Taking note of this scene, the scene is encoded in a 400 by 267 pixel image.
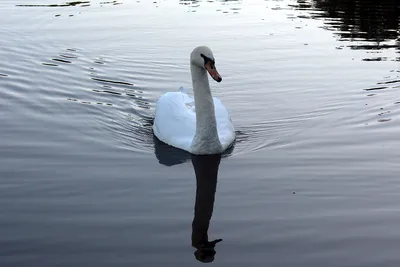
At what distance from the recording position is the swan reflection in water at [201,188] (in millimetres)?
7142

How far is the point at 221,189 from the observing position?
8.88 m

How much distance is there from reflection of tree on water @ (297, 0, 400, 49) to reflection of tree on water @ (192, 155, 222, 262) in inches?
392

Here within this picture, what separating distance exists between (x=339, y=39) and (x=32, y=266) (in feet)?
47.8

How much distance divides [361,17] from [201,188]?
52.3 ft

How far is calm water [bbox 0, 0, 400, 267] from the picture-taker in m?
7.14

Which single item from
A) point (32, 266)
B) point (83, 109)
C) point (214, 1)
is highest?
point (32, 266)

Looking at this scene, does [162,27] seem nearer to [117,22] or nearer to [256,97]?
[117,22]

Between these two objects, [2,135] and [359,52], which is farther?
[359,52]

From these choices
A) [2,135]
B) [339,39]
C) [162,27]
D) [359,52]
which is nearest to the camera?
[2,135]

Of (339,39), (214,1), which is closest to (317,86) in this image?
(339,39)

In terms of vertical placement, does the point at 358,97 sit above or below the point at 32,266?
below

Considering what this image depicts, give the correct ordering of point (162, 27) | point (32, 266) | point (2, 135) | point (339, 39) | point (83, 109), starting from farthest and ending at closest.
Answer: point (162, 27) < point (339, 39) < point (83, 109) < point (2, 135) < point (32, 266)

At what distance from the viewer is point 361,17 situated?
77.4 ft

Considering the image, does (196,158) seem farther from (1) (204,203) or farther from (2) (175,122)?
(1) (204,203)
